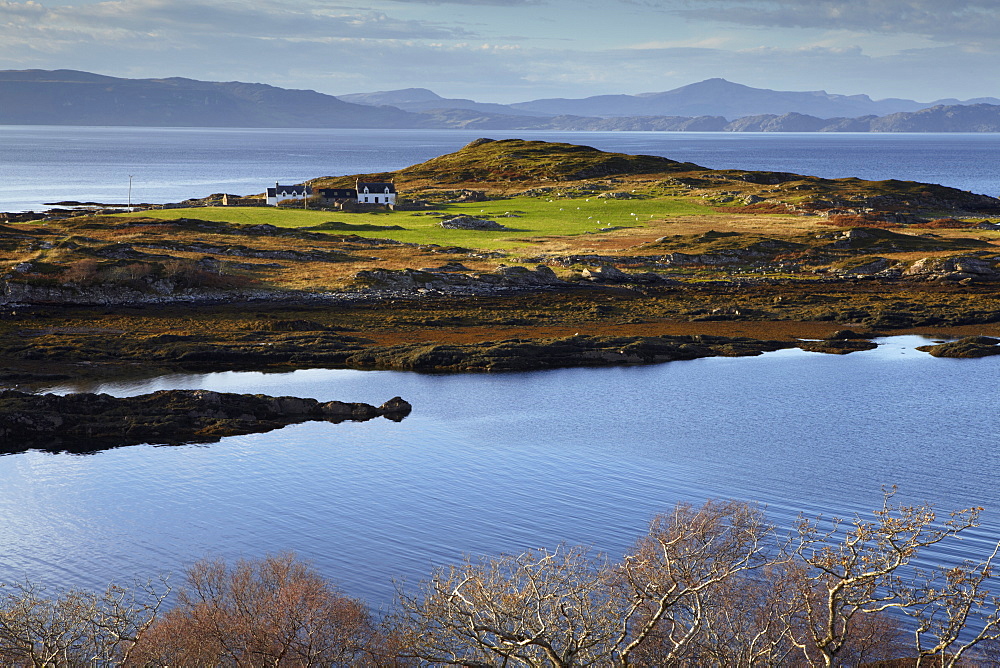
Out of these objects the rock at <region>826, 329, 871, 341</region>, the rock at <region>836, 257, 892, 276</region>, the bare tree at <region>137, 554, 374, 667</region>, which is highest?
the rock at <region>836, 257, 892, 276</region>

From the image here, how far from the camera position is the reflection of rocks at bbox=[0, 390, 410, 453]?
166 feet

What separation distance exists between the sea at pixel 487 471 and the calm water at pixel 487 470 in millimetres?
134

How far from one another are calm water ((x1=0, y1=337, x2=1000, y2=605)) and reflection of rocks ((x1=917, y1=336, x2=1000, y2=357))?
5.89 metres

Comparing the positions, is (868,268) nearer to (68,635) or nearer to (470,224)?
(470,224)

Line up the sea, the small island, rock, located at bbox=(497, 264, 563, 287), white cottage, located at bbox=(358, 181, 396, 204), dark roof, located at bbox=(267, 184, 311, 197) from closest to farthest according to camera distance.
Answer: the sea
the small island
rock, located at bbox=(497, 264, 563, 287)
white cottage, located at bbox=(358, 181, 396, 204)
dark roof, located at bbox=(267, 184, 311, 197)

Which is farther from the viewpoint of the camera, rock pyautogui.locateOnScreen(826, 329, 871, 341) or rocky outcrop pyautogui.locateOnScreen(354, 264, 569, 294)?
rocky outcrop pyautogui.locateOnScreen(354, 264, 569, 294)

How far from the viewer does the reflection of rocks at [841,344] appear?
74250 mm

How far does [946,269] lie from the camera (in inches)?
4026

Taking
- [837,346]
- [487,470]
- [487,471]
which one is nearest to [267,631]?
[487,471]

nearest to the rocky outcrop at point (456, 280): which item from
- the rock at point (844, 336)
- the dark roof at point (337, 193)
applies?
the rock at point (844, 336)

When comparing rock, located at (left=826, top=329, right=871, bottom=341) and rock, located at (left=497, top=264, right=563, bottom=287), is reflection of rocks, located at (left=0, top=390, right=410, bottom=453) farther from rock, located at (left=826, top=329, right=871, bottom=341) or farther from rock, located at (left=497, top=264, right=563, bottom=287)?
rock, located at (left=497, top=264, right=563, bottom=287)

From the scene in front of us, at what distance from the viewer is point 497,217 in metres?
146

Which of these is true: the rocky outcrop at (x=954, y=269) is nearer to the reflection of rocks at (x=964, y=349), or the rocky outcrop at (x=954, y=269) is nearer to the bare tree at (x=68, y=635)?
the reflection of rocks at (x=964, y=349)

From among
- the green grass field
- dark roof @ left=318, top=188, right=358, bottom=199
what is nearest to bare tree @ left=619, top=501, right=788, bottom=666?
the green grass field
